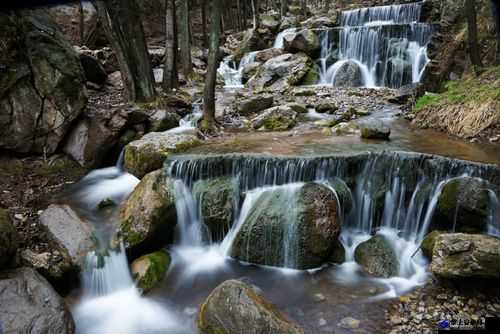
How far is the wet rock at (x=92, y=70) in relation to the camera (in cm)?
1244

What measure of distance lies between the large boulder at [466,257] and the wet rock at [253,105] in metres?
8.58

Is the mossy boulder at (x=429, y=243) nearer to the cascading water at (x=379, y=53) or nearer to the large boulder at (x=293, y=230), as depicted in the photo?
the large boulder at (x=293, y=230)

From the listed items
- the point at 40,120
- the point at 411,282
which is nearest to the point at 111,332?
the point at 411,282

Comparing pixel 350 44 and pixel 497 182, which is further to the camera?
pixel 350 44

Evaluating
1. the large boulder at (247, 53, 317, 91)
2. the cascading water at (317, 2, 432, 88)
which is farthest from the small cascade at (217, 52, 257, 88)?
the cascading water at (317, 2, 432, 88)

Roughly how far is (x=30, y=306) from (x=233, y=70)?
64.4 feet

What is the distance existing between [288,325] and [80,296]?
344 centimetres

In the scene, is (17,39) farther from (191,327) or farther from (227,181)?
(191,327)

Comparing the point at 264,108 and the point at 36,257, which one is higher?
the point at 264,108

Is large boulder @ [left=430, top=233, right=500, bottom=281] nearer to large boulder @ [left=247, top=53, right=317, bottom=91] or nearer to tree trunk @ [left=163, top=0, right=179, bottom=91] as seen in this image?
tree trunk @ [left=163, top=0, right=179, bottom=91]

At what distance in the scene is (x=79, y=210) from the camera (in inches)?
280

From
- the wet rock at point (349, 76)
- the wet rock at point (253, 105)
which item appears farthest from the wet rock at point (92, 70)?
the wet rock at point (349, 76)

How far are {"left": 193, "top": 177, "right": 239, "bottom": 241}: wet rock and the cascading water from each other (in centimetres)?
1165

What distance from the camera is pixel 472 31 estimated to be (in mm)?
10594
